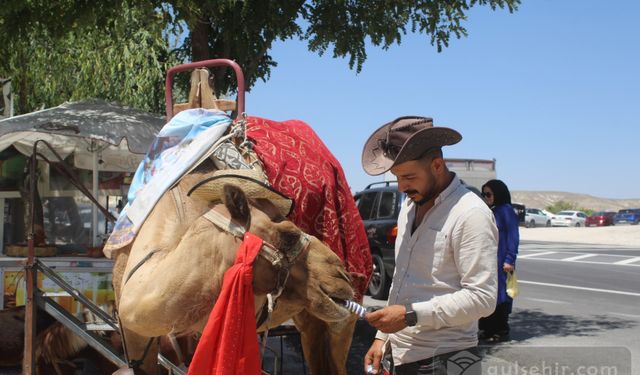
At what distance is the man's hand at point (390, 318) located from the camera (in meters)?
2.94

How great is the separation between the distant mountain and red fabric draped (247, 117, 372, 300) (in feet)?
299

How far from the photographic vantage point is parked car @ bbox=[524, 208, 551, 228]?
52312mm

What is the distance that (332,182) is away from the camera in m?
4.34

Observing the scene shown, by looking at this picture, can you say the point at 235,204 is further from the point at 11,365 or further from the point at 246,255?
the point at 11,365

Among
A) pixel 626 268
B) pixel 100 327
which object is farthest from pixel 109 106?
pixel 626 268

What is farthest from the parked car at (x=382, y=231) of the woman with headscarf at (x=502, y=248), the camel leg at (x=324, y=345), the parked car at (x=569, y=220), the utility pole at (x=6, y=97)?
the parked car at (x=569, y=220)

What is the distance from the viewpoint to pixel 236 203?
3115mm

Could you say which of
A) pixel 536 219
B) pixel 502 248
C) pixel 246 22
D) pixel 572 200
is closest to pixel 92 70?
pixel 246 22

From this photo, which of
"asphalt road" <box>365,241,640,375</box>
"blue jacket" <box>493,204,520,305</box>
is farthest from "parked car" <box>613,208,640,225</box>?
"blue jacket" <box>493,204,520,305</box>

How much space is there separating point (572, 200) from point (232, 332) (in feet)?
348

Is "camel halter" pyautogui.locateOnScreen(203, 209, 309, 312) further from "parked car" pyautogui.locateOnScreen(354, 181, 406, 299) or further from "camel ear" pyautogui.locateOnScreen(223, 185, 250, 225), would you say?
"parked car" pyautogui.locateOnScreen(354, 181, 406, 299)

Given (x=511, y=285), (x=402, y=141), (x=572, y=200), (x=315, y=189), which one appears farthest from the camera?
(x=572, y=200)

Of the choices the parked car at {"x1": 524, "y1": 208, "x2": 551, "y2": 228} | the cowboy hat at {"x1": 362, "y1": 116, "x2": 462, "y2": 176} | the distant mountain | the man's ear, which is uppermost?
the cowboy hat at {"x1": 362, "y1": 116, "x2": 462, "y2": 176}

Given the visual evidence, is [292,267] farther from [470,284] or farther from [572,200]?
[572,200]
